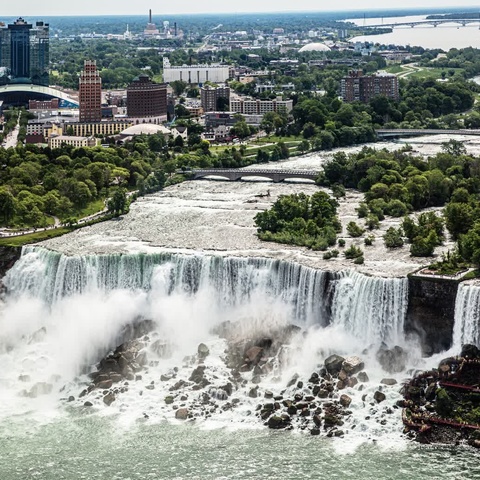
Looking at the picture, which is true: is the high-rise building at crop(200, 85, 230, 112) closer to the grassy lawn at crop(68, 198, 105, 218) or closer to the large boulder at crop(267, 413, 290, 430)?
the grassy lawn at crop(68, 198, 105, 218)

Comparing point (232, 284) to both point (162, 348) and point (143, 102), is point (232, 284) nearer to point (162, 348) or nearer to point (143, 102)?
point (162, 348)

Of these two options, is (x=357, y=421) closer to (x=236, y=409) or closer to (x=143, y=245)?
(x=236, y=409)

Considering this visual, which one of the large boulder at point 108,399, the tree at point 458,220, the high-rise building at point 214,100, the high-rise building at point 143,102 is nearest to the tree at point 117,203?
the tree at point 458,220

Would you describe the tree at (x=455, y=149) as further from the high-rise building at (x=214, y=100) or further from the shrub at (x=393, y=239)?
the high-rise building at (x=214, y=100)

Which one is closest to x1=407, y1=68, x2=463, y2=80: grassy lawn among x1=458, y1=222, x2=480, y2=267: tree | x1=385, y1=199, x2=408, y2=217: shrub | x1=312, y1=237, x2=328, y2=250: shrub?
x1=385, y1=199, x2=408, y2=217: shrub

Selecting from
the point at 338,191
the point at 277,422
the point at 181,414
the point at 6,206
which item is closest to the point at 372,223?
the point at 338,191

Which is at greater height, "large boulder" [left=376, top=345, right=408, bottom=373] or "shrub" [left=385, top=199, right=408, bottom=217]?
"shrub" [left=385, top=199, right=408, bottom=217]
